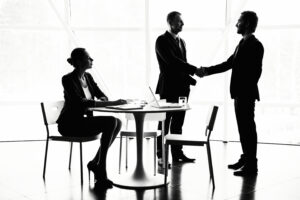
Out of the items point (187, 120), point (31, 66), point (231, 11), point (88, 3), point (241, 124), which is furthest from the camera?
point (187, 120)

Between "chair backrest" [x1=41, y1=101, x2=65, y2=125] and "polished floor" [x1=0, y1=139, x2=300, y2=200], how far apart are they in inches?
24.9

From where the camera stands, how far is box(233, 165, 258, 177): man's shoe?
165 inches

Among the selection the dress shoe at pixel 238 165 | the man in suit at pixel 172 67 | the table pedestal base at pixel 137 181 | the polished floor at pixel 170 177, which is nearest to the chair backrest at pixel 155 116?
the man in suit at pixel 172 67

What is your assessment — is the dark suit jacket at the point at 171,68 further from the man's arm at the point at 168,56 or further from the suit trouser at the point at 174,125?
the suit trouser at the point at 174,125

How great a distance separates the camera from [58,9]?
6242mm

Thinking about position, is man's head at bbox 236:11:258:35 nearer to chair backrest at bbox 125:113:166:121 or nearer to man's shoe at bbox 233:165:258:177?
chair backrest at bbox 125:113:166:121

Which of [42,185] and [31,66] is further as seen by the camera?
[31,66]

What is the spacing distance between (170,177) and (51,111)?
147cm

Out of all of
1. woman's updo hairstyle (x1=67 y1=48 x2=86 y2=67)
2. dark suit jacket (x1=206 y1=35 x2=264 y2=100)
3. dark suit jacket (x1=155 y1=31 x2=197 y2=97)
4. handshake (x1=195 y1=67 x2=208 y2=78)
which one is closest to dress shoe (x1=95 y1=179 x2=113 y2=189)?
woman's updo hairstyle (x1=67 y1=48 x2=86 y2=67)

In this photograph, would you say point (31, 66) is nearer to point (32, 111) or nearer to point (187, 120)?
point (32, 111)

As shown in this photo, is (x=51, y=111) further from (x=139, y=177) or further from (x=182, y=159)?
(x=182, y=159)

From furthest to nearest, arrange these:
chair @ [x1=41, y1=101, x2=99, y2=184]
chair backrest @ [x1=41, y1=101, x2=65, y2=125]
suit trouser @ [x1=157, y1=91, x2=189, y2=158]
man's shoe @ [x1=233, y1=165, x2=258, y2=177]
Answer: suit trouser @ [x1=157, y1=91, x2=189, y2=158] < man's shoe @ [x1=233, y1=165, x2=258, y2=177] < chair backrest @ [x1=41, y1=101, x2=65, y2=125] < chair @ [x1=41, y1=101, x2=99, y2=184]

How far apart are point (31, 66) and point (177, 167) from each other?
4.87 m

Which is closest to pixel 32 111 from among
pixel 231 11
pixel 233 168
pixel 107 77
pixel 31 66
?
pixel 31 66
